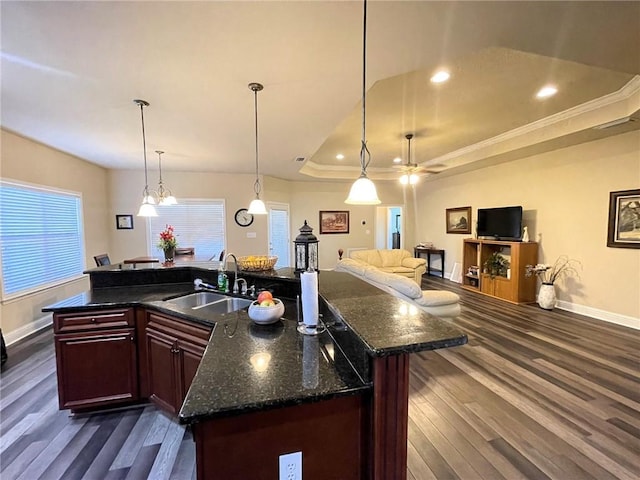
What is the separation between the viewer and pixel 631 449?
6.10ft

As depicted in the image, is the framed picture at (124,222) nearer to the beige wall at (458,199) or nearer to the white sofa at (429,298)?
the beige wall at (458,199)

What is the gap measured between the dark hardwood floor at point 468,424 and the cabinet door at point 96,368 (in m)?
0.17

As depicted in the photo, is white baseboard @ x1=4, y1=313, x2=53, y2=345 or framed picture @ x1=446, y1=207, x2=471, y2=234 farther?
framed picture @ x1=446, y1=207, x2=471, y2=234

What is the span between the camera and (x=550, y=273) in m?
4.91

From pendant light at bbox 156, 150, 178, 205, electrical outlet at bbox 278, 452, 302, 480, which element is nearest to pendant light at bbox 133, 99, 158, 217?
pendant light at bbox 156, 150, 178, 205

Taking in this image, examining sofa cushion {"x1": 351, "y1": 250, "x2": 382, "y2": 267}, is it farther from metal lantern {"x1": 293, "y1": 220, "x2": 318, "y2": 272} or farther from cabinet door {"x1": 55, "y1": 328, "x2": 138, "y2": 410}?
cabinet door {"x1": 55, "y1": 328, "x2": 138, "y2": 410}

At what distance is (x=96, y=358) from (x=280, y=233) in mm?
5453

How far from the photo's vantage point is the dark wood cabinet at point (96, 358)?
2.17 metres

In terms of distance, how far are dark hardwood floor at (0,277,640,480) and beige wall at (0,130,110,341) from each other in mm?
711

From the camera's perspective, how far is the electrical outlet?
1.10m

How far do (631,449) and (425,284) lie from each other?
197 inches

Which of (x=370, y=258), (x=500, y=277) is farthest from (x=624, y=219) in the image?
(x=370, y=258)

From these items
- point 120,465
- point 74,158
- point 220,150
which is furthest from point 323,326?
point 74,158

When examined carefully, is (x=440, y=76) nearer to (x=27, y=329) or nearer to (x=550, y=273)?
(x=550, y=273)
